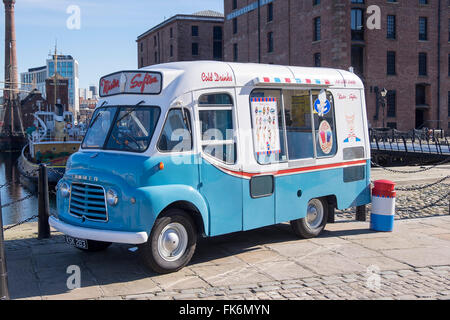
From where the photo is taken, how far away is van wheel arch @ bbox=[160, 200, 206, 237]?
271 inches

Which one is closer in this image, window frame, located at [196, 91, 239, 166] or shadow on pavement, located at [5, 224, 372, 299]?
shadow on pavement, located at [5, 224, 372, 299]

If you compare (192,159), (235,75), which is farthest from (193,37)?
(192,159)

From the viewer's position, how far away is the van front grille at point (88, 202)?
265 inches

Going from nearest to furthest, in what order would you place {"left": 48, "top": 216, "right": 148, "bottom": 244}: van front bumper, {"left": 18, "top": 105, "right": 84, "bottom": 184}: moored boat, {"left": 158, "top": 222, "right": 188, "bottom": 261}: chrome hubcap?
{"left": 48, "top": 216, "right": 148, "bottom": 244}: van front bumper
{"left": 158, "top": 222, "right": 188, "bottom": 261}: chrome hubcap
{"left": 18, "top": 105, "right": 84, "bottom": 184}: moored boat

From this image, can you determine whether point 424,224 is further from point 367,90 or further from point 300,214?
point 367,90

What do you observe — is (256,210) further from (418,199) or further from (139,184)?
(418,199)

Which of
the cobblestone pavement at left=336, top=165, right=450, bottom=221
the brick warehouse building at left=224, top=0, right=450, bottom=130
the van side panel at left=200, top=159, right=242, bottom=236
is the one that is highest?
the brick warehouse building at left=224, top=0, right=450, bottom=130

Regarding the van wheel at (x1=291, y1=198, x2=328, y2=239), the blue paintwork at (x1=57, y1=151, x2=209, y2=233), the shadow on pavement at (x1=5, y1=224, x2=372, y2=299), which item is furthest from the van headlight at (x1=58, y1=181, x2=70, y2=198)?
the van wheel at (x1=291, y1=198, x2=328, y2=239)

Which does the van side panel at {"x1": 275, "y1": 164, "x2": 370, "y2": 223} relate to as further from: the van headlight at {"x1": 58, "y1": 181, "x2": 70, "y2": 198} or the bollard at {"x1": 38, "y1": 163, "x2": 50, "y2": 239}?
the bollard at {"x1": 38, "y1": 163, "x2": 50, "y2": 239}

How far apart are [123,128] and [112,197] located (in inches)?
45.5

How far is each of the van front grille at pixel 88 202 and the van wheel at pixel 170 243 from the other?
0.72 meters

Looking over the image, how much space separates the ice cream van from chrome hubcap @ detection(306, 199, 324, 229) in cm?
5

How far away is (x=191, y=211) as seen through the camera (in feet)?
23.8

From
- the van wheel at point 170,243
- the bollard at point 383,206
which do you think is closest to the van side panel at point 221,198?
the van wheel at point 170,243
